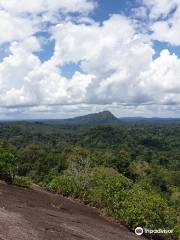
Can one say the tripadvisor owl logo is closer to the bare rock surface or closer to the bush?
Result: the bare rock surface

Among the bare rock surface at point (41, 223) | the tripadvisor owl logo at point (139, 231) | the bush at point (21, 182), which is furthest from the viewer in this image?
the bush at point (21, 182)

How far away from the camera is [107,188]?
18219 mm

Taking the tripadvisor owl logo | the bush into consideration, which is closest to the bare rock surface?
the tripadvisor owl logo

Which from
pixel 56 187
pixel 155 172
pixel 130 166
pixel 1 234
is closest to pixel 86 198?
pixel 56 187

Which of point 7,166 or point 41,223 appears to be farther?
point 7,166

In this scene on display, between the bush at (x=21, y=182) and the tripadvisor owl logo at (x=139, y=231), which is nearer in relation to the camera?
the tripadvisor owl logo at (x=139, y=231)

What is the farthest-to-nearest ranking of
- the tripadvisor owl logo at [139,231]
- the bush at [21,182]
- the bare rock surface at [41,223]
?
1. the bush at [21,182]
2. the tripadvisor owl logo at [139,231]
3. the bare rock surface at [41,223]

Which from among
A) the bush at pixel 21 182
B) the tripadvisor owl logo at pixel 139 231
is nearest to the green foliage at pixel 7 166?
the bush at pixel 21 182

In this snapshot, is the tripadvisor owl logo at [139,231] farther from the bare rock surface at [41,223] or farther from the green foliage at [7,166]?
the green foliage at [7,166]

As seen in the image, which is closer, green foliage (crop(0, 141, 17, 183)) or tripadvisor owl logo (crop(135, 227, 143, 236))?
tripadvisor owl logo (crop(135, 227, 143, 236))

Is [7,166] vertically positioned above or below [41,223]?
above

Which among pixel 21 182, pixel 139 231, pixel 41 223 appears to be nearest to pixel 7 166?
pixel 21 182

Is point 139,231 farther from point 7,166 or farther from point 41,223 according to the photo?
point 7,166

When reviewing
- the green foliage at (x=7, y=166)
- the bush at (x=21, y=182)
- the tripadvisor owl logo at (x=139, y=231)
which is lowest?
the tripadvisor owl logo at (x=139, y=231)
